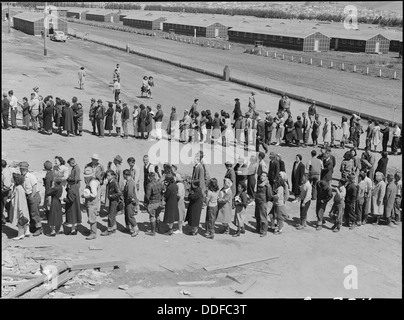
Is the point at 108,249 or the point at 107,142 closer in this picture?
the point at 108,249

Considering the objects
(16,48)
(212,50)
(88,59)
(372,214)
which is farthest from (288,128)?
(212,50)

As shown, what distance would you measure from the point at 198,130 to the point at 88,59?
29051 millimetres

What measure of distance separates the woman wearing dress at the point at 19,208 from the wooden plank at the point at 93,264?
185 centimetres

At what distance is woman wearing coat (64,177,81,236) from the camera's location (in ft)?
38.5

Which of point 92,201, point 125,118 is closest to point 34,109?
point 125,118

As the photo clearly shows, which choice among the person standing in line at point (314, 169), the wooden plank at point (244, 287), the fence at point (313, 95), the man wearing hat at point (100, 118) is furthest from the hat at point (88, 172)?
the fence at point (313, 95)

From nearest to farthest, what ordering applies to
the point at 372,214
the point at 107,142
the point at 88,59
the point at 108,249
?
the point at 108,249 → the point at 372,214 → the point at 107,142 → the point at 88,59

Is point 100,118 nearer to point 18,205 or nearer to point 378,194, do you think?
point 18,205

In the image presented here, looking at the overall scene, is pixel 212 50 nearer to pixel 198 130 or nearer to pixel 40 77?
pixel 40 77

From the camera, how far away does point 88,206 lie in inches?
465

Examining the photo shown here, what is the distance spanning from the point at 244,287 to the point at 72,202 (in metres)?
4.00

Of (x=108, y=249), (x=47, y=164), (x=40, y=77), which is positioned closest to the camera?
(x=108, y=249)

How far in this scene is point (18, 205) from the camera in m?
11.6

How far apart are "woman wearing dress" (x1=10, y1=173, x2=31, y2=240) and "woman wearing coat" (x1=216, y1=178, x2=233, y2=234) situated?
157 inches
